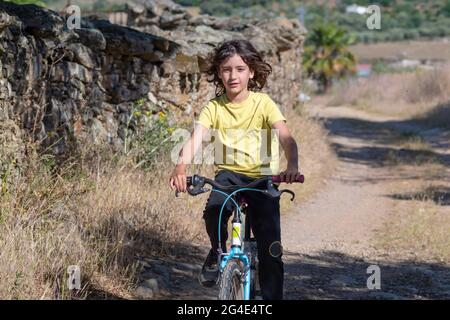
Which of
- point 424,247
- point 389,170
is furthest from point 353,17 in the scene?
point 424,247

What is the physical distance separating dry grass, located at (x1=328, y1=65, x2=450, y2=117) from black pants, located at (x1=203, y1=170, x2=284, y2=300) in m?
20.0

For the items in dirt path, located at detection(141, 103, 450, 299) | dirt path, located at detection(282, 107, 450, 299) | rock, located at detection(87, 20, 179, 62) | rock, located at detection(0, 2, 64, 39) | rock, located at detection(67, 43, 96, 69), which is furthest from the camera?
rock, located at detection(87, 20, 179, 62)

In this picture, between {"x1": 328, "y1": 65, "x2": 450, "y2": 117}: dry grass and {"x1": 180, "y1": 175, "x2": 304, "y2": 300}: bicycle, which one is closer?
{"x1": 180, "y1": 175, "x2": 304, "y2": 300}: bicycle

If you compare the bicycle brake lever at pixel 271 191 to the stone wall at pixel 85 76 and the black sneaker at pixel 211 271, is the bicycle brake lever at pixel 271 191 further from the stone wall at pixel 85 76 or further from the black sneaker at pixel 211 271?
the stone wall at pixel 85 76

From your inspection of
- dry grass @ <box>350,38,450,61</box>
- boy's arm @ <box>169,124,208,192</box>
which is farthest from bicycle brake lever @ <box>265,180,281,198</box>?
dry grass @ <box>350,38,450,61</box>

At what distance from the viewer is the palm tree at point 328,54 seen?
4928 centimetres

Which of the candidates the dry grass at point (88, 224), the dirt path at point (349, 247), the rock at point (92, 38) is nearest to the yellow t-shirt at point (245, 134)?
the dry grass at point (88, 224)

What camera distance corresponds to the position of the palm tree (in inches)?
1940

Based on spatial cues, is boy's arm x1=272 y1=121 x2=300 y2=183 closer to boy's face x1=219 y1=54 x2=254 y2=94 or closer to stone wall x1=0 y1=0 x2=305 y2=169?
boy's face x1=219 y1=54 x2=254 y2=94

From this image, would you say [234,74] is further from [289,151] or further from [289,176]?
[289,176]

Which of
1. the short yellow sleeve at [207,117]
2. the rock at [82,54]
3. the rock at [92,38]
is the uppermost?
the rock at [92,38]
